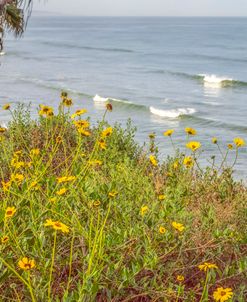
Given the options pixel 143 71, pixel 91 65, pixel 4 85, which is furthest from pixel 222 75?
pixel 4 85

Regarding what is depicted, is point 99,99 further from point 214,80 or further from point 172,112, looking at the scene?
point 214,80

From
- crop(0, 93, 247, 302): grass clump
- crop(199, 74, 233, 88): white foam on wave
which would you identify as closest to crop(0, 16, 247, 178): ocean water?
crop(199, 74, 233, 88): white foam on wave

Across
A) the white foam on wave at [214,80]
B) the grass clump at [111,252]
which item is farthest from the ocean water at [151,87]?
the grass clump at [111,252]

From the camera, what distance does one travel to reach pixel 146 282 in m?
3.90

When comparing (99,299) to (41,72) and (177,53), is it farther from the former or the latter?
(177,53)

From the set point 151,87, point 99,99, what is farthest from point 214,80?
point 99,99

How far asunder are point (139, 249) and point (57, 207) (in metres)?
0.81

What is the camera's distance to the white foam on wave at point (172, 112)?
27.0 meters

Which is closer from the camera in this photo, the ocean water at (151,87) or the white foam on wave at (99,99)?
the ocean water at (151,87)

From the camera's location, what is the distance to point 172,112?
90.2 ft

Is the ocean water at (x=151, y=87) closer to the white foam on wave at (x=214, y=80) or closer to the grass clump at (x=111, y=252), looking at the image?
the white foam on wave at (x=214, y=80)

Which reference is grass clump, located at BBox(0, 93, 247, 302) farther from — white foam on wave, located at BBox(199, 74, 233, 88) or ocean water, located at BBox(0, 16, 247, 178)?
white foam on wave, located at BBox(199, 74, 233, 88)

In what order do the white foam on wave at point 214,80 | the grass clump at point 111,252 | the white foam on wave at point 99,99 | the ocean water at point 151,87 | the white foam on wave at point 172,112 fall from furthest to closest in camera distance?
the white foam on wave at point 214,80, the white foam on wave at point 99,99, the white foam on wave at point 172,112, the ocean water at point 151,87, the grass clump at point 111,252

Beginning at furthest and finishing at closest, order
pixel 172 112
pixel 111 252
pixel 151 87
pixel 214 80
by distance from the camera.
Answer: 1. pixel 214 80
2. pixel 151 87
3. pixel 172 112
4. pixel 111 252
